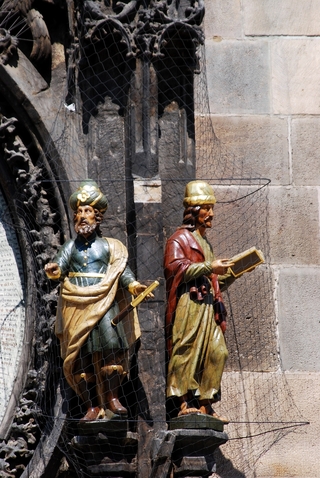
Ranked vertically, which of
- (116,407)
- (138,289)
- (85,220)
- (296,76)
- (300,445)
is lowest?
(300,445)

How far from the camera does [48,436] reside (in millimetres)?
7895

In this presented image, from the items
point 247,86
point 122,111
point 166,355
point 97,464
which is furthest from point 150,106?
point 97,464

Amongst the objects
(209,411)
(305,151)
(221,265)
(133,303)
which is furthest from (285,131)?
(209,411)

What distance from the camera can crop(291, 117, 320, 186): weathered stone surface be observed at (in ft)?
28.6

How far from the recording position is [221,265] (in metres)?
7.72

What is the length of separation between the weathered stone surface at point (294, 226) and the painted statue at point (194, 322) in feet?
2.54

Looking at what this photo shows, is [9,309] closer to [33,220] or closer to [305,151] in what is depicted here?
[33,220]

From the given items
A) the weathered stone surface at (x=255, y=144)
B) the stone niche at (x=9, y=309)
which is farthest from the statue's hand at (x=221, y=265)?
the stone niche at (x=9, y=309)

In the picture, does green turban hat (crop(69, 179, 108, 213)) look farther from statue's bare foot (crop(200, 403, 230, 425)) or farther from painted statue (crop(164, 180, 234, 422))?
statue's bare foot (crop(200, 403, 230, 425))

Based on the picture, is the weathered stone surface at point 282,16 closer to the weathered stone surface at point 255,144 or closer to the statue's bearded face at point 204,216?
the weathered stone surface at point 255,144

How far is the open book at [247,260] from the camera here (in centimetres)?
776

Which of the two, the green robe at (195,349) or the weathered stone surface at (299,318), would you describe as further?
the weathered stone surface at (299,318)

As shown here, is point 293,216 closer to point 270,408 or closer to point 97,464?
point 270,408

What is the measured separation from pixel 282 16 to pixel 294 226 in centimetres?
126
